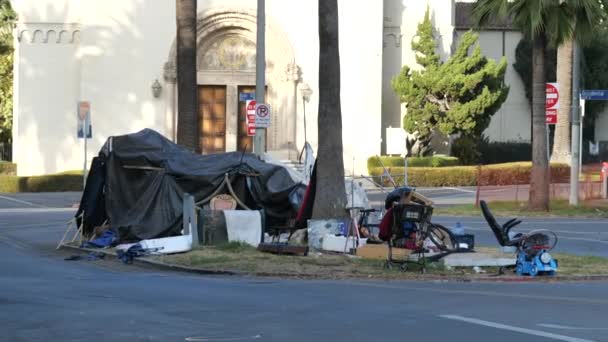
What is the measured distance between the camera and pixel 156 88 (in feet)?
164

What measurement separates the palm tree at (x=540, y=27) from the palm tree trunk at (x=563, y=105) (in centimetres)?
1155

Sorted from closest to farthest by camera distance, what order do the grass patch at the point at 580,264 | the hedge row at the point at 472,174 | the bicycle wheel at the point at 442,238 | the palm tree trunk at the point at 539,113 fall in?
1. the grass patch at the point at 580,264
2. the bicycle wheel at the point at 442,238
3. the palm tree trunk at the point at 539,113
4. the hedge row at the point at 472,174

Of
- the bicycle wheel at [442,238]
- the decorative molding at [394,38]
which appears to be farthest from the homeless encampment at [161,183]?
the decorative molding at [394,38]

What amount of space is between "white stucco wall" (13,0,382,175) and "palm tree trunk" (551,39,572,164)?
8.08 meters

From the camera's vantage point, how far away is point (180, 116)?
33312 mm

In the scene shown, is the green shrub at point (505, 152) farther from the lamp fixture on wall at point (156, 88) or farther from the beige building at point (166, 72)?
the lamp fixture on wall at point (156, 88)

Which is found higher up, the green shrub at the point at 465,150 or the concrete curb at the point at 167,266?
the green shrub at the point at 465,150

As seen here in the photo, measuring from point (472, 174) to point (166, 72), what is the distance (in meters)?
14.2

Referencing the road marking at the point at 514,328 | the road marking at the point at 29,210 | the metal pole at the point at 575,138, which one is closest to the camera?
the road marking at the point at 514,328

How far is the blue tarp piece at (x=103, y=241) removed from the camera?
2405 centimetres

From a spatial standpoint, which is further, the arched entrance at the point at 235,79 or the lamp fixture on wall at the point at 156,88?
the arched entrance at the point at 235,79

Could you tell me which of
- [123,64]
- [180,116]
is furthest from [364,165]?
[180,116]

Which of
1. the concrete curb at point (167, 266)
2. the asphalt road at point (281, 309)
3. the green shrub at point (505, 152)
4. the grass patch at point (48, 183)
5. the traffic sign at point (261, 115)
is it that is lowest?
the concrete curb at point (167, 266)

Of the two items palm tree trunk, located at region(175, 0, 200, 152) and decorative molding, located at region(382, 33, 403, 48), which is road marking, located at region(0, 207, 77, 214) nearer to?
palm tree trunk, located at region(175, 0, 200, 152)
